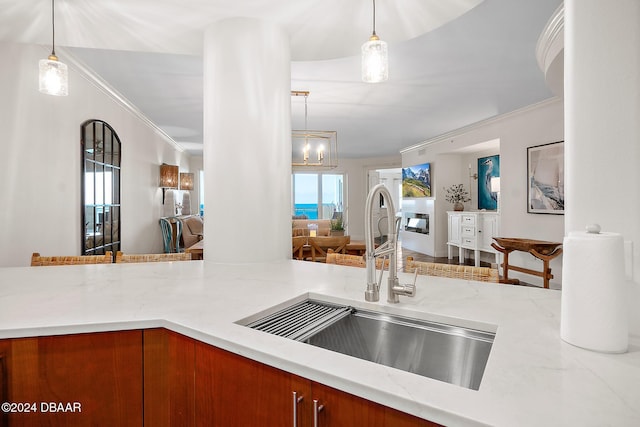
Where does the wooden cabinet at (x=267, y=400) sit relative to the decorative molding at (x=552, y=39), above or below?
below

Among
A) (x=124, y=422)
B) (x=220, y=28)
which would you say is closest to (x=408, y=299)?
(x=124, y=422)

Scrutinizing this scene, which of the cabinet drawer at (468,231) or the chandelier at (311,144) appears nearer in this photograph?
the chandelier at (311,144)

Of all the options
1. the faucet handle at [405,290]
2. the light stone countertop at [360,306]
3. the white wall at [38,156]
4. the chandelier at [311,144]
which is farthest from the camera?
the chandelier at [311,144]

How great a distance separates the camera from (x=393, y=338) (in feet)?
3.47

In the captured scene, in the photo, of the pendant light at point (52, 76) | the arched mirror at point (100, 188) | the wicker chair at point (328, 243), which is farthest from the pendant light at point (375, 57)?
the arched mirror at point (100, 188)

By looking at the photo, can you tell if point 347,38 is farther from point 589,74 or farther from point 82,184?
point 82,184

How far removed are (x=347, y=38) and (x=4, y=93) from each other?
2.47 meters

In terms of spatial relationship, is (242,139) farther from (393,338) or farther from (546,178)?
(546,178)

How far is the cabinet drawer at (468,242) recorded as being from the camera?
5930 mm

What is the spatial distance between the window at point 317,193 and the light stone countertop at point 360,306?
8.47 metres

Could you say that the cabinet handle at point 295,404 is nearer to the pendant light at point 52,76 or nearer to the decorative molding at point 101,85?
the pendant light at point 52,76

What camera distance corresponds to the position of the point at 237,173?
1.90 m

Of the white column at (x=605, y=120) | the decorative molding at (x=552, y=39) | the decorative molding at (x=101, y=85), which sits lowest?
the white column at (x=605, y=120)

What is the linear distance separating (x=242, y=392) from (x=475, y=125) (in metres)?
6.01
